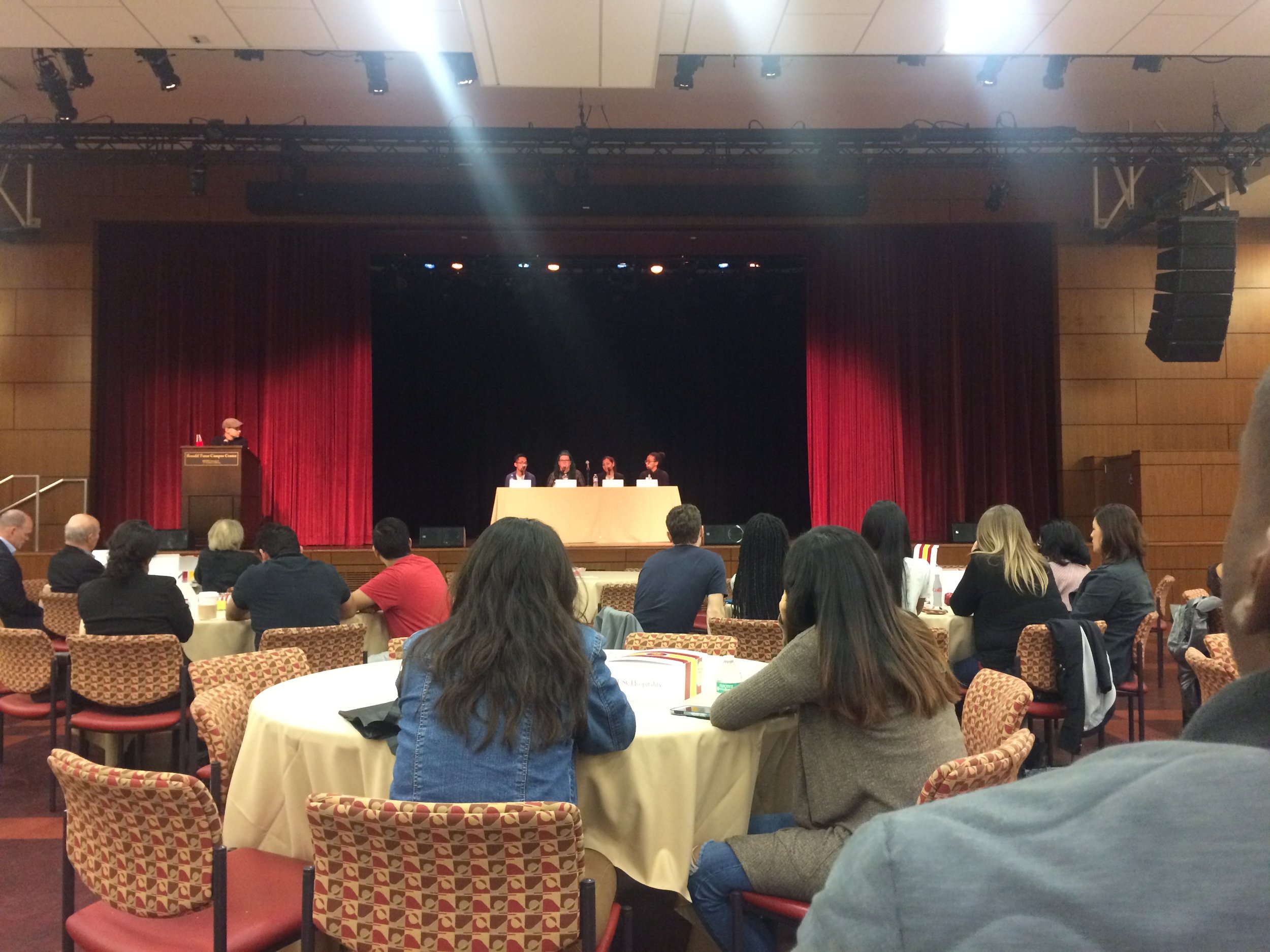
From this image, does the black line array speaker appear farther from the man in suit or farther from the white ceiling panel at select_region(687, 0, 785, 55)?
the man in suit

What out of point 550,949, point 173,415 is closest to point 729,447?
point 173,415

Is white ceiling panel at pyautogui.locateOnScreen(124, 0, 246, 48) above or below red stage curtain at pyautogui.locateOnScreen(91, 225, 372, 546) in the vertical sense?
above

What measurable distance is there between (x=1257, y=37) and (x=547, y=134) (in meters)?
5.48

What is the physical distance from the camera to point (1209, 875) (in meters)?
0.41

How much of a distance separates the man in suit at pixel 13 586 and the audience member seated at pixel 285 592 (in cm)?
134

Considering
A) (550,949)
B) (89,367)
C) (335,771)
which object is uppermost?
(89,367)

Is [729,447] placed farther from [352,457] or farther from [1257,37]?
[1257,37]

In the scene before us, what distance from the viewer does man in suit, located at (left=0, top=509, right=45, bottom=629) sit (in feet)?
16.2

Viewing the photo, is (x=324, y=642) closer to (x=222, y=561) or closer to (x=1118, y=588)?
(x=222, y=561)

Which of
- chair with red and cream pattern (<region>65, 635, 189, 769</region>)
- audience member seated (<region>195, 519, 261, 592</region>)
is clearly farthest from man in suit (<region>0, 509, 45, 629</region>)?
chair with red and cream pattern (<region>65, 635, 189, 769</region>)

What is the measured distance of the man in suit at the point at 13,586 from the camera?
493 cm

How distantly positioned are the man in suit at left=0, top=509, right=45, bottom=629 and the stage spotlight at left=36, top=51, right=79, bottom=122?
174 inches

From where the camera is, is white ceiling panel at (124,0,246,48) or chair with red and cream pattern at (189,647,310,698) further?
white ceiling panel at (124,0,246,48)

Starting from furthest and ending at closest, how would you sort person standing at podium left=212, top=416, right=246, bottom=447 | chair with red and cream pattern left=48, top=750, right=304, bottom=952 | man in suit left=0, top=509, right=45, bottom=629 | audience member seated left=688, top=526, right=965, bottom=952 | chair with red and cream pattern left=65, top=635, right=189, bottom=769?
person standing at podium left=212, top=416, right=246, bottom=447 → man in suit left=0, top=509, right=45, bottom=629 → chair with red and cream pattern left=65, top=635, right=189, bottom=769 → audience member seated left=688, top=526, right=965, bottom=952 → chair with red and cream pattern left=48, top=750, right=304, bottom=952
